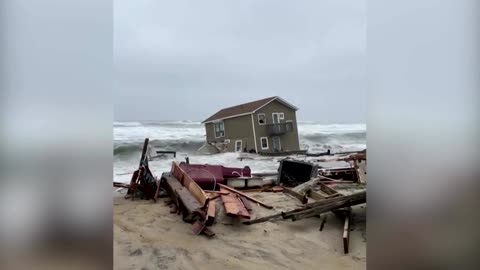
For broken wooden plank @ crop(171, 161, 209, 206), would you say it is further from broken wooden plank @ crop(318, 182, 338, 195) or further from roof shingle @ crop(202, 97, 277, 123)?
roof shingle @ crop(202, 97, 277, 123)

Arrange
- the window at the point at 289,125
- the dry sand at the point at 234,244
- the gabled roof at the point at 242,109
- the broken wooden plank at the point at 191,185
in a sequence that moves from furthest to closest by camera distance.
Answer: the window at the point at 289,125
the gabled roof at the point at 242,109
the broken wooden plank at the point at 191,185
the dry sand at the point at 234,244

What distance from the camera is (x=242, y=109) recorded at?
1636 cm

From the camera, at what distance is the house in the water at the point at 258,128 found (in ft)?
50.9

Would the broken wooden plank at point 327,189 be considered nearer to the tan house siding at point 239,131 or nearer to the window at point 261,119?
the tan house siding at point 239,131

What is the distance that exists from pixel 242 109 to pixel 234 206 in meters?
12.5

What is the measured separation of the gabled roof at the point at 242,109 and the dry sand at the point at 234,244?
11920 millimetres

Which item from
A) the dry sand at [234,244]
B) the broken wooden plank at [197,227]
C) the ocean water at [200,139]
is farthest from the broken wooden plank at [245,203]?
the ocean water at [200,139]

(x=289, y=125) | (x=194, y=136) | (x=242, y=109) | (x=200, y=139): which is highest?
(x=242, y=109)

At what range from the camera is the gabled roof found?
51.9ft

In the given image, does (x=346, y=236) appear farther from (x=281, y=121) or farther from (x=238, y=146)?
(x=281, y=121)

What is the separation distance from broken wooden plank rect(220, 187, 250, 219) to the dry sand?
0.09m

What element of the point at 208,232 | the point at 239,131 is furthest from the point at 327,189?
the point at 239,131

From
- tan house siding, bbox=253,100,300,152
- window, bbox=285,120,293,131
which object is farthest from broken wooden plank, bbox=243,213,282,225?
window, bbox=285,120,293,131
